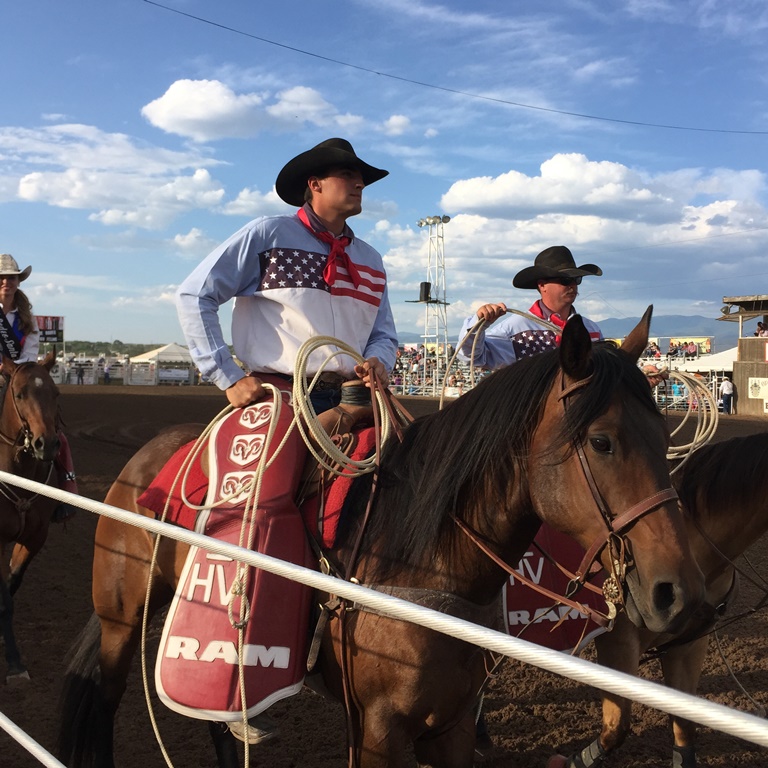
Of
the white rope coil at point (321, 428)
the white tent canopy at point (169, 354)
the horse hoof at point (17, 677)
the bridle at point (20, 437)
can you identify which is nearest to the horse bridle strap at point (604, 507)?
the white rope coil at point (321, 428)

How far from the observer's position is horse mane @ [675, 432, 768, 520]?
3.64 m

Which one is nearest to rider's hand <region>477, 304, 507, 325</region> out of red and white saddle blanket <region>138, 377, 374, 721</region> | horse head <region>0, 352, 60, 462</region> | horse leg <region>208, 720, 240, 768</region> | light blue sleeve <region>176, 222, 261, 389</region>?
red and white saddle blanket <region>138, 377, 374, 721</region>

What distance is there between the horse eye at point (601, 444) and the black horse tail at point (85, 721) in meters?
2.54

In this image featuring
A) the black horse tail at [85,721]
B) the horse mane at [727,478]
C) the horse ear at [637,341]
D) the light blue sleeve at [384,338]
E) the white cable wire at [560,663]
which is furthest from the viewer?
the horse mane at [727,478]

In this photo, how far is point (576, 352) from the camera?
2111mm

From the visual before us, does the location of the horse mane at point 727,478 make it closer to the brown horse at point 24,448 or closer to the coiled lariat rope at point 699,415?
the coiled lariat rope at point 699,415

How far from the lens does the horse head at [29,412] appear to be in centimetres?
532

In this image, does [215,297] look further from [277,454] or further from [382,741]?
[382,741]

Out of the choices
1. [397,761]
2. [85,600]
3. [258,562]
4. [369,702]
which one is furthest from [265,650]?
[85,600]

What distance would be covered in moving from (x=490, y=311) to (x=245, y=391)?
46.4 inches

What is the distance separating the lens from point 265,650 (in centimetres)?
244

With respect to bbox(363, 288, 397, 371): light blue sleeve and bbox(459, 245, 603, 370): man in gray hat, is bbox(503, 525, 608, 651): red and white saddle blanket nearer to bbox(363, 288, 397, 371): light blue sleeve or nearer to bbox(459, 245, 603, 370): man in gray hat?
bbox(363, 288, 397, 371): light blue sleeve

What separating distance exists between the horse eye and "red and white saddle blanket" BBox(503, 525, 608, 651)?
1.39 metres

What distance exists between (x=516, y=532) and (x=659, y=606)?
0.58 m
